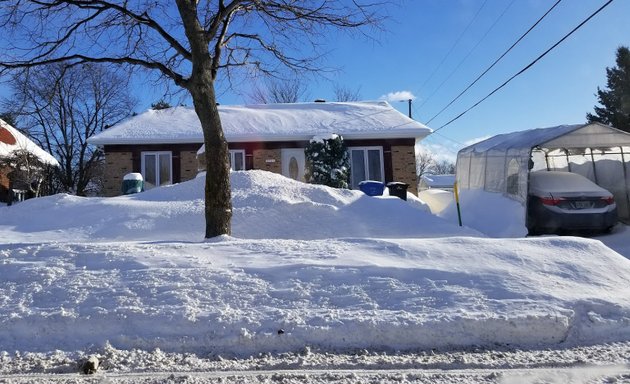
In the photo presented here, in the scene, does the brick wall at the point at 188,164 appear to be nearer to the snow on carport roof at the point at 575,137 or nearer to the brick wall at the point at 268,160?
the brick wall at the point at 268,160

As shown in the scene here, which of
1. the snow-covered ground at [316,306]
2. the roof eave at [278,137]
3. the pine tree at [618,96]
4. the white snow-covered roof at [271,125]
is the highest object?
the pine tree at [618,96]

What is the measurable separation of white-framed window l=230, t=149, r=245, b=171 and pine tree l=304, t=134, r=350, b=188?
2.68 m

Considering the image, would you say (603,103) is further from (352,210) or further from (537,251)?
(537,251)

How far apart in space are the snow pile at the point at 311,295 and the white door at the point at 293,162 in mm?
12497

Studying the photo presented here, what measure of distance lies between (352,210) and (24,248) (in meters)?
6.52

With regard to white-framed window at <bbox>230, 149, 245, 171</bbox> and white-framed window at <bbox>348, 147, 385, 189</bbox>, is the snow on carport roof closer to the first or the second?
white-framed window at <bbox>348, 147, 385, 189</bbox>

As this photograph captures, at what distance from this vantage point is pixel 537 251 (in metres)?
5.47

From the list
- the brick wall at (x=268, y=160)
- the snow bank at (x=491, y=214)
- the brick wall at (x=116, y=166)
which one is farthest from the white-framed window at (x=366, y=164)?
the brick wall at (x=116, y=166)

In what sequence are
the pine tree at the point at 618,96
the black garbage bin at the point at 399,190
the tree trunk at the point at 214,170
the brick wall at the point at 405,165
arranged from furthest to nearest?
the pine tree at the point at 618,96 → the brick wall at the point at 405,165 → the black garbage bin at the point at 399,190 → the tree trunk at the point at 214,170

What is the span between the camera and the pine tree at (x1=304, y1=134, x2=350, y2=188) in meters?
17.1

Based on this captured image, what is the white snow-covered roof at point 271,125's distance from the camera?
1830 cm

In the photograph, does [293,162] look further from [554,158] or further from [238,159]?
[554,158]

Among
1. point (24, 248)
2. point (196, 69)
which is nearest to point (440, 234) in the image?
point (196, 69)

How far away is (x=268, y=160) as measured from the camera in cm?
1866
